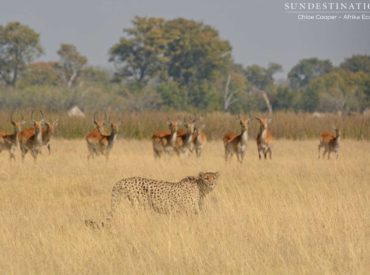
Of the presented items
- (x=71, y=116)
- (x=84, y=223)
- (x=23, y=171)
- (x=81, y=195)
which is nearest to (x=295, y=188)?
(x=81, y=195)

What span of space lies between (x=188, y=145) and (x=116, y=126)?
159cm

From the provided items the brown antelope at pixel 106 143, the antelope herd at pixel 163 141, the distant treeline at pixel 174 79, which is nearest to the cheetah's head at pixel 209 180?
the antelope herd at pixel 163 141

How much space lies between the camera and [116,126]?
18.9 m

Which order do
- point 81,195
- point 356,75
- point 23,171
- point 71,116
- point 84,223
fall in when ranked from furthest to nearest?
point 356,75, point 71,116, point 23,171, point 81,195, point 84,223

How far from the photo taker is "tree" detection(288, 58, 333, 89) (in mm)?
78375

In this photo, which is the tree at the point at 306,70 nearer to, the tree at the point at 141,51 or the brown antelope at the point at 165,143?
the tree at the point at 141,51

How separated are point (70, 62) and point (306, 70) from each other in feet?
85.9

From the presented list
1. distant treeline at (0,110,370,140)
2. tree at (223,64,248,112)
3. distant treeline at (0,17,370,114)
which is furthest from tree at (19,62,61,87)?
distant treeline at (0,110,370,140)

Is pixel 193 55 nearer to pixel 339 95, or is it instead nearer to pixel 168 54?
pixel 168 54

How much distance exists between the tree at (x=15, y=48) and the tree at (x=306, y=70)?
2953 cm

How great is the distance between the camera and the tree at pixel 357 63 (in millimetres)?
69625

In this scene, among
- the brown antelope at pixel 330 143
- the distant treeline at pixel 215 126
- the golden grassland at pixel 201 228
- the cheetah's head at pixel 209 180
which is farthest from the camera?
the distant treeline at pixel 215 126

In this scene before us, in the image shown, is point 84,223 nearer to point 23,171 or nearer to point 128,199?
point 128,199

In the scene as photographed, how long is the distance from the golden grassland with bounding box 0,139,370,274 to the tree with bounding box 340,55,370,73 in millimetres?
57044
